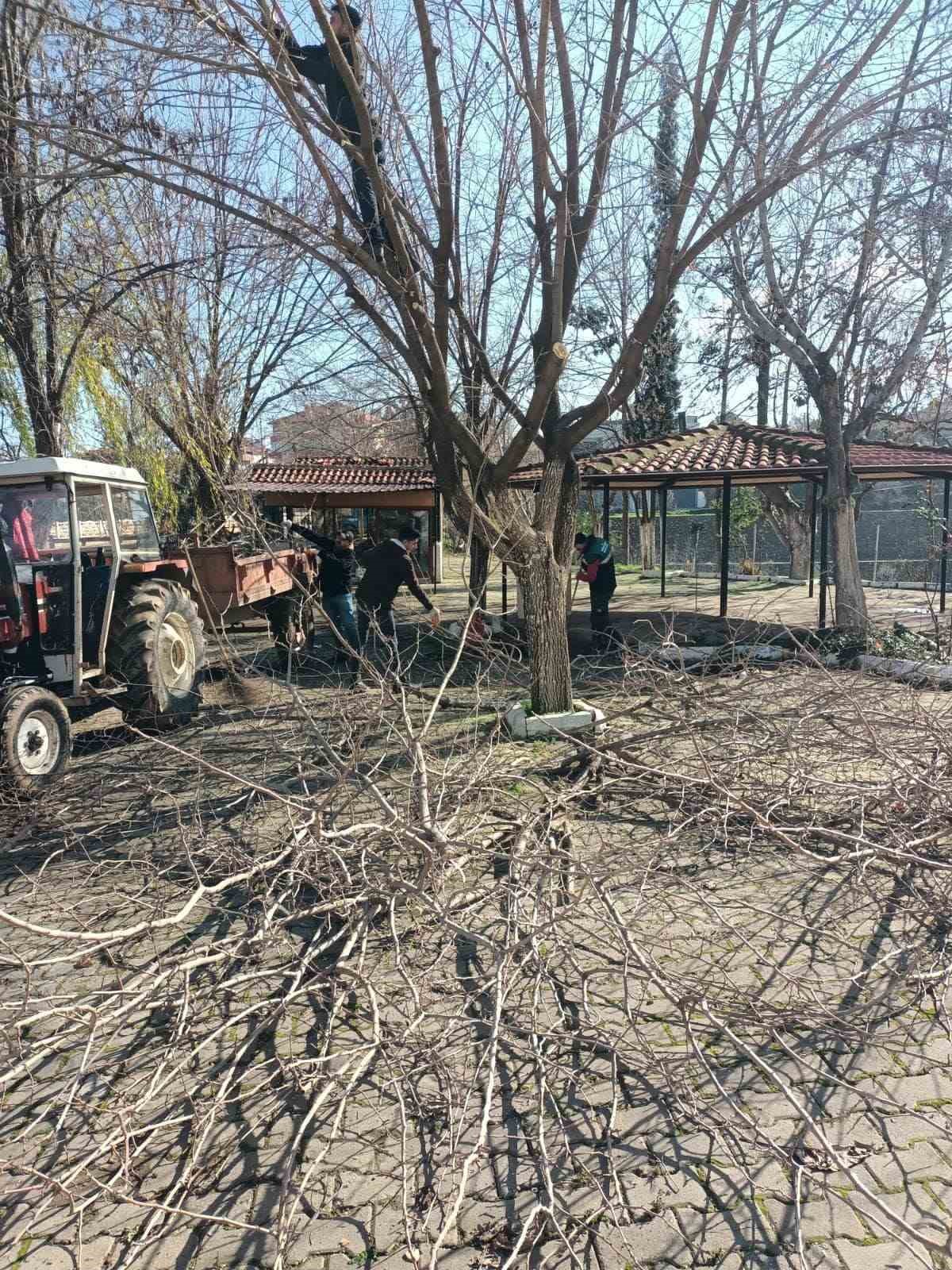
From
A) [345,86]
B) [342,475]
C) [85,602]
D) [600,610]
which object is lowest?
[600,610]

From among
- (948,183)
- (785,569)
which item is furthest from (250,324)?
(785,569)

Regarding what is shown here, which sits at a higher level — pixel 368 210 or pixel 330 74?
pixel 330 74

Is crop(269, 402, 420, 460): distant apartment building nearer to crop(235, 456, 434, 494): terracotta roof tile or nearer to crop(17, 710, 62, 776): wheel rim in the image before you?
crop(235, 456, 434, 494): terracotta roof tile

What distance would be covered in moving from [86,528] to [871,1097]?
21.4ft

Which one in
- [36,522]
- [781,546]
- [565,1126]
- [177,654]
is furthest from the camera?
[781,546]

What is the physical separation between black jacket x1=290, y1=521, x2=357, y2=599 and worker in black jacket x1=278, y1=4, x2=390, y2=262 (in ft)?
10.4

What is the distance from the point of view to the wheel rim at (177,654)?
23.8 ft

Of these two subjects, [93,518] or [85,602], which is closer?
[85,602]

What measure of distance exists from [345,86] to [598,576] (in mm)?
6196

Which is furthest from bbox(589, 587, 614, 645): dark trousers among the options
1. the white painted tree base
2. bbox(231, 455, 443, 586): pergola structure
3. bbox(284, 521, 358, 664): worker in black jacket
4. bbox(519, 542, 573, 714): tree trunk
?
bbox(231, 455, 443, 586): pergola structure

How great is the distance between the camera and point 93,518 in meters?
6.92

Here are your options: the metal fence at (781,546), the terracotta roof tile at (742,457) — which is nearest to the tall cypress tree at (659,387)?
the terracotta roof tile at (742,457)

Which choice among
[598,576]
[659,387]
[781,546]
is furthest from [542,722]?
[781,546]

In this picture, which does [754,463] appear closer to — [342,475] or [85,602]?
[85,602]
